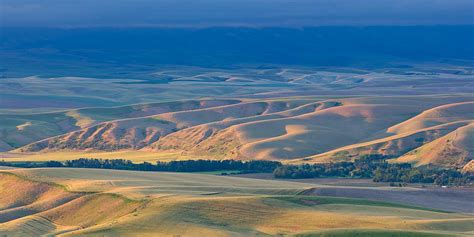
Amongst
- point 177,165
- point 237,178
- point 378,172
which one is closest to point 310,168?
point 378,172

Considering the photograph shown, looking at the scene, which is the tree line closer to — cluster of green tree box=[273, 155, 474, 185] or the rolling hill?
cluster of green tree box=[273, 155, 474, 185]

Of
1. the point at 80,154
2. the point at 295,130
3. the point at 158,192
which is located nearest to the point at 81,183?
the point at 158,192

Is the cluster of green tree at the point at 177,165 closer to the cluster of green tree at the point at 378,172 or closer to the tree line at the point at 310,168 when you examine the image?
the tree line at the point at 310,168

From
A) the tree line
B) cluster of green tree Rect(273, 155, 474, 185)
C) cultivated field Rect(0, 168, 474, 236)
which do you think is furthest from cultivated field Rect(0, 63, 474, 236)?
the tree line

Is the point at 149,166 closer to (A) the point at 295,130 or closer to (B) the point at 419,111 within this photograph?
(A) the point at 295,130

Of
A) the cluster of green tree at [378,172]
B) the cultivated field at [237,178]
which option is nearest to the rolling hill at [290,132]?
the cultivated field at [237,178]

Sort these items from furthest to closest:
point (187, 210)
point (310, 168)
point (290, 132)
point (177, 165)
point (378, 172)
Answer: point (290, 132), point (177, 165), point (310, 168), point (378, 172), point (187, 210)

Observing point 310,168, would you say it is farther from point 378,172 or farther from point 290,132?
point 290,132
